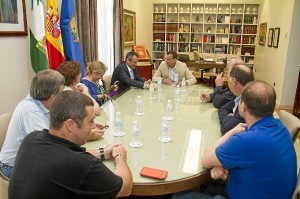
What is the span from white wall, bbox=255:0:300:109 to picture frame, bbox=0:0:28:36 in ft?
15.8

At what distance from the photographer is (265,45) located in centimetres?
687

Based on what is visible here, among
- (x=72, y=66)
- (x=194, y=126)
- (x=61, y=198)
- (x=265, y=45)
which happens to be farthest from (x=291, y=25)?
(x=61, y=198)

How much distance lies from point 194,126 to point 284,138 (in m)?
0.81

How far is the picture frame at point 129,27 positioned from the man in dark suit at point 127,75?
7.90 feet

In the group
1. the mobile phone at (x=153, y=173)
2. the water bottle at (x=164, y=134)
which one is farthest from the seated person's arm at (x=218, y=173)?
the water bottle at (x=164, y=134)

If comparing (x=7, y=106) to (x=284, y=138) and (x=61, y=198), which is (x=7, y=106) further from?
(x=284, y=138)

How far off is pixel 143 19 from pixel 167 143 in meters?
6.31

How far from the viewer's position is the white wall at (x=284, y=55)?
16.9 ft

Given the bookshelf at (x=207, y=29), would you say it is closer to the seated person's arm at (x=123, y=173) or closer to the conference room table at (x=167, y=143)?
the conference room table at (x=167, y=143)

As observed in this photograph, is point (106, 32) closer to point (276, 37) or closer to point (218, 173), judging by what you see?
point (276, 37)

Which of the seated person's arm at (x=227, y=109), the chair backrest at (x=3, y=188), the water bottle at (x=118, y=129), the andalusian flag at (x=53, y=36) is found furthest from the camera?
the andalusian flag at (x=53, y=36)

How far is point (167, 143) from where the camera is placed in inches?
66.3

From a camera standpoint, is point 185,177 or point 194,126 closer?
point 185,177

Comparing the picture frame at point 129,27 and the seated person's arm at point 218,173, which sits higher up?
the picture frame at point 129,27
